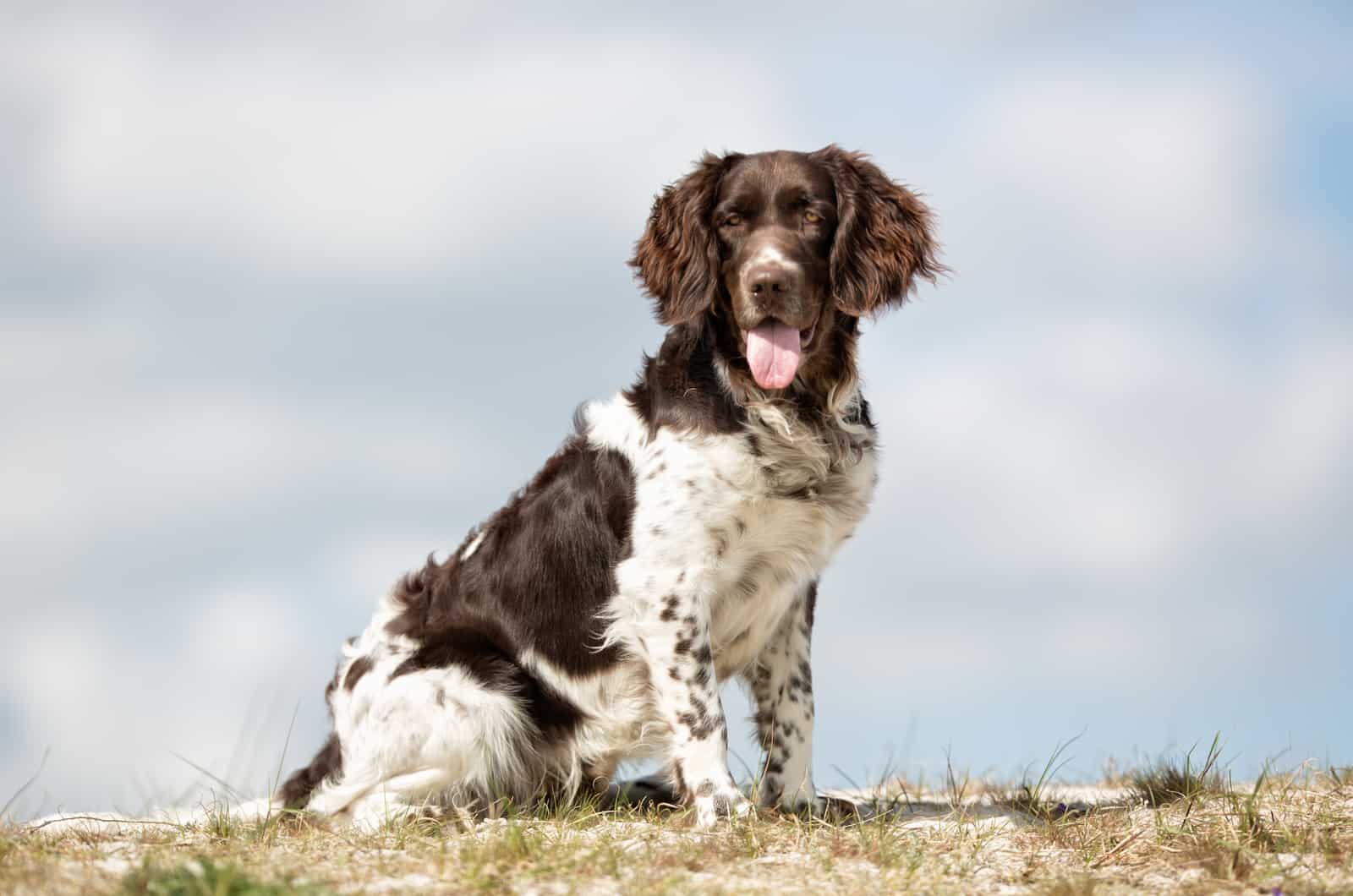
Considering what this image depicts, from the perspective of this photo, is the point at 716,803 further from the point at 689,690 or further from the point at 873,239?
the point at 873,239

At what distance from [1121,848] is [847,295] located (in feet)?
7.29

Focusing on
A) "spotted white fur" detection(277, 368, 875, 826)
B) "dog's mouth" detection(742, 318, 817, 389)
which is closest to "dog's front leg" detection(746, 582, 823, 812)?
"spotted white fur" detection(277, 368, 875, 826)

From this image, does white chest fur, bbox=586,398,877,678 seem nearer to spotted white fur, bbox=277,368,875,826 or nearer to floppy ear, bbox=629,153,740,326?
spotted white fur, bbox=277,368,875,826

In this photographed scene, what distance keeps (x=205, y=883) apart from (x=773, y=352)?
270 centimetres

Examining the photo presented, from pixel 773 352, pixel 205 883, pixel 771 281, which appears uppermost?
pixel 771 281

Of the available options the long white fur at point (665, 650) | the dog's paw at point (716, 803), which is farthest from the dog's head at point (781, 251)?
the dog's paw at point (716, 803)

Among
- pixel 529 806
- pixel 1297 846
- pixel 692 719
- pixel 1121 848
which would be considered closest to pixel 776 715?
pixel 692 719

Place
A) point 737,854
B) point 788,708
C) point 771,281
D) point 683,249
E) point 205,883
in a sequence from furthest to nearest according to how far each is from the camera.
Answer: point 788,708
point 683,249
point 771,281
point 737,854
point 205,883

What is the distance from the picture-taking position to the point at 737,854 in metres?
4.45

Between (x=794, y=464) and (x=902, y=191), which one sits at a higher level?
(x=902, y=191)

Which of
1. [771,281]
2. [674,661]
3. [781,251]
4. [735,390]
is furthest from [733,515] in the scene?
[781,251]

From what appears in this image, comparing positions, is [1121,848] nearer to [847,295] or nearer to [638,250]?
[847,295]

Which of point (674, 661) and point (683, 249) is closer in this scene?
Answer: point (674, 661)

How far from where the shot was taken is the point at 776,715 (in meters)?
5.75
